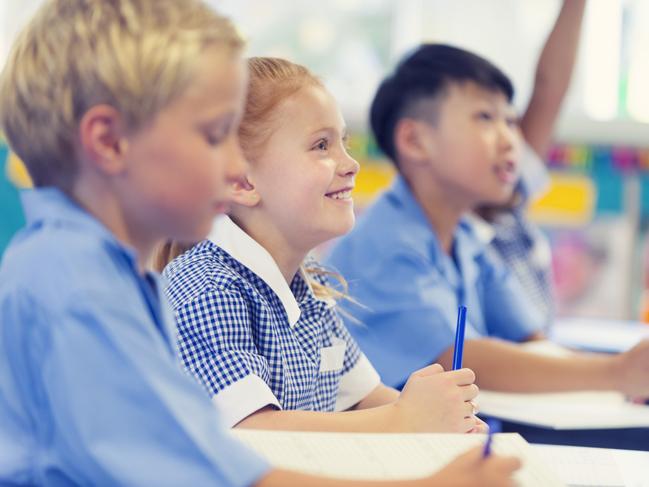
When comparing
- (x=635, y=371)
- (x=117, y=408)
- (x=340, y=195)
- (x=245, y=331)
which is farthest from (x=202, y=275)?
(x=635, y=371)

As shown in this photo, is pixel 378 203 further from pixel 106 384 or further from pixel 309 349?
pixel 106 384

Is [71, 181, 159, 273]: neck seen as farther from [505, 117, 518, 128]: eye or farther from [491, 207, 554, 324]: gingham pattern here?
[491, 207, 554, 324]: gingham pattern

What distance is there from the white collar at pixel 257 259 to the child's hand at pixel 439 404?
0.20 meters

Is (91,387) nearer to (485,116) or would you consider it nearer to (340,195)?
(340,195)

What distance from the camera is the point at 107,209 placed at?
28.9 inches

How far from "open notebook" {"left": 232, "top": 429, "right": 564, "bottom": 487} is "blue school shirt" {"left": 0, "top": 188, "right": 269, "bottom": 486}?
4.1 inches

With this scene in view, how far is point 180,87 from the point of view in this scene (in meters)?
0.69

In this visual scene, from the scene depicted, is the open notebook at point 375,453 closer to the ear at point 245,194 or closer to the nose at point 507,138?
the ear at point 245,194

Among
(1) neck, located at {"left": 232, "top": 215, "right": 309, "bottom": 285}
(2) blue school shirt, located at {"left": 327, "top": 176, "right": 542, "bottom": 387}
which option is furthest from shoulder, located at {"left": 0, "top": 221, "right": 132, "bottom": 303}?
(2) blue school shirt, located at {"left": 327, "top": 176, "right": 542, "bottom": 387}

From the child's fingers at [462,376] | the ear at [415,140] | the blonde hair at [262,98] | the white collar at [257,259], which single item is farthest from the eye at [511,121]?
the child's fingers at [462,376]

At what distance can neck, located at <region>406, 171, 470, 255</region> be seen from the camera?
1791mm

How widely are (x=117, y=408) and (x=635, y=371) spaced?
3.32 ft

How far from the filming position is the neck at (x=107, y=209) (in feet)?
2.40

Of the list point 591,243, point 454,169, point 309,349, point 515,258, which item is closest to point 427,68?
point 454,169
